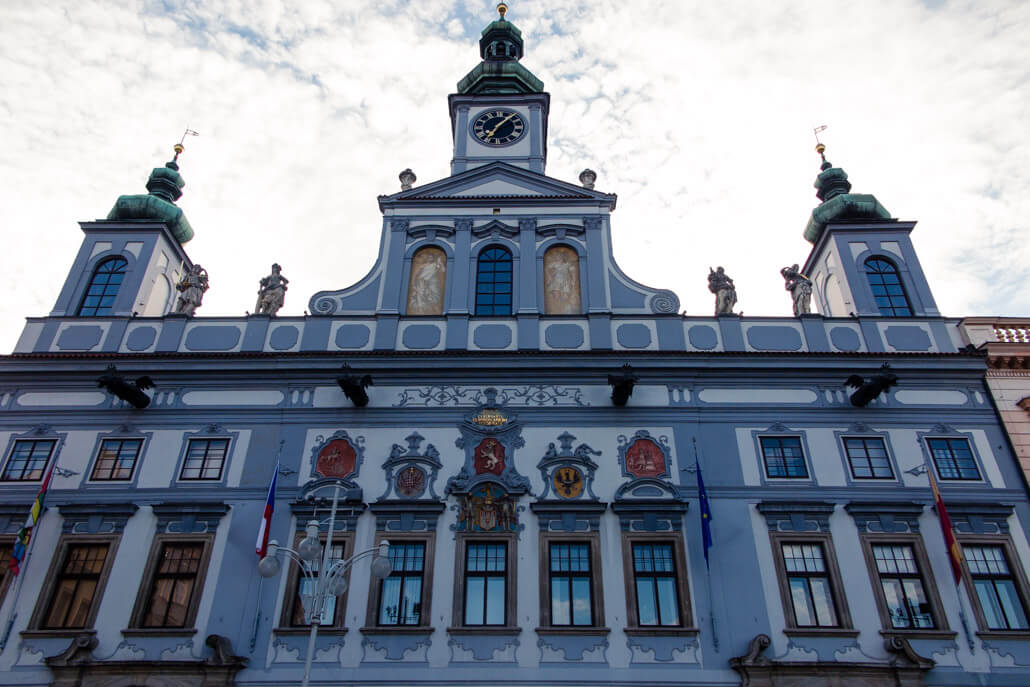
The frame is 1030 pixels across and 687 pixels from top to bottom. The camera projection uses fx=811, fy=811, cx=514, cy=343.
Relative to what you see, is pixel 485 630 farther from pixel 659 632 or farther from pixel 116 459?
pixel 116 459

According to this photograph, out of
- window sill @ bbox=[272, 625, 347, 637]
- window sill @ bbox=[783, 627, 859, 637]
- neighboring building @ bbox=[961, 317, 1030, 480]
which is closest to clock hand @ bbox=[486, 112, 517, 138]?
neighboring building @ bbox=[961, 317, 1030, 480]

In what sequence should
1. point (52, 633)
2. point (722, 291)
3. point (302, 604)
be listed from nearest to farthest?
point (302, 604)
point (52, 633)
point (722, 291)

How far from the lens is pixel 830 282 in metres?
23.7

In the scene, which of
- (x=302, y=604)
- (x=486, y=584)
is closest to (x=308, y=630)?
(x=302, y=604)

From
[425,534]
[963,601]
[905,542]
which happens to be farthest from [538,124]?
[963,601]

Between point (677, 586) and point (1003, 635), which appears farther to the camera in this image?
point (677, 586)

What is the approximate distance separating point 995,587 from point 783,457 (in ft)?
16.4

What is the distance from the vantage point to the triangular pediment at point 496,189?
75.9 ft

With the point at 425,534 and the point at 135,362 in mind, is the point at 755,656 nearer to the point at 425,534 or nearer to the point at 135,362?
the point at 425,534

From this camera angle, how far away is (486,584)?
17.3 meters

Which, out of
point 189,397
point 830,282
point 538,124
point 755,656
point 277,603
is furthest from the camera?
point 538,124

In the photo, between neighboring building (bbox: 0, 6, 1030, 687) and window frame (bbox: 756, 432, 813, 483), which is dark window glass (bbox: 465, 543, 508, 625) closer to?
neighboring building (bbox: 0, 6, 1030, 687)

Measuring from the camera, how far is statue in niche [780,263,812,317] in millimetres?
21609

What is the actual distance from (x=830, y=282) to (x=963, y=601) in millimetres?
9873
